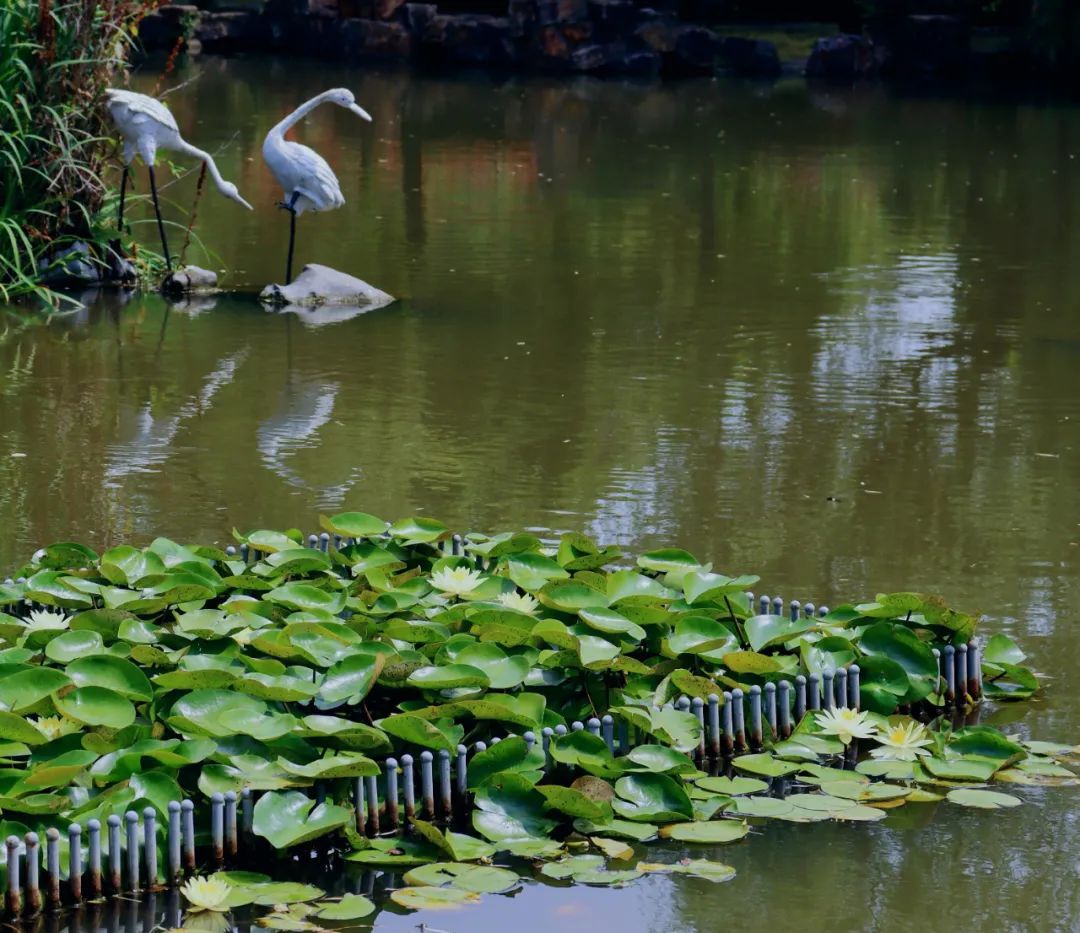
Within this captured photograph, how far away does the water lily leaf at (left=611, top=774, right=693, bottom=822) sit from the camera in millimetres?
4121

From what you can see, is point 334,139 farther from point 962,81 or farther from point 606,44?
point 962,81

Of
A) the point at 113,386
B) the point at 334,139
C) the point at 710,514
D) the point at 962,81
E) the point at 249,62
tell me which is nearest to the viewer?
the point at 710,514

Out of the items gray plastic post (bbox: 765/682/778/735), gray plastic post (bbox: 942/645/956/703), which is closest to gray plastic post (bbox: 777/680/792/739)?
gray plastic post (bbox: 765/682/778/735)

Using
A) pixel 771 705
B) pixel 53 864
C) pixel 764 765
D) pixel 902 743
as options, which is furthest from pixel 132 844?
pixel 902 743

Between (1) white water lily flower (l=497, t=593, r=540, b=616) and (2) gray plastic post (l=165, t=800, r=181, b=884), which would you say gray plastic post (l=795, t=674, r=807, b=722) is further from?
(2) gray plastic post (l=165, t=800, r=181, b=884)

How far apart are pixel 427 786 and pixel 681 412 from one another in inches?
158

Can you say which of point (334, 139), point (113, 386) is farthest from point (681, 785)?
point (334, 139)

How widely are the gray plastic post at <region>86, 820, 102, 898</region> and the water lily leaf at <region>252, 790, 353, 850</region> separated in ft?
1.07

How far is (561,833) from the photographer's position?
4129 millimetres

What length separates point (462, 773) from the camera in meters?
4.14

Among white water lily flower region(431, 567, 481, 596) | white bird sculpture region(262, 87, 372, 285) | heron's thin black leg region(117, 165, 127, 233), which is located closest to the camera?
white water lily flower region(431, 567, 481, 596)

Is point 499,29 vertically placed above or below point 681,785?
above

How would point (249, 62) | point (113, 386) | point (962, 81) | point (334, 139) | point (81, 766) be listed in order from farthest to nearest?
point (249, 62)
point (962, 81)
point (334, 139)
point (113, 386)
point (81, 766)

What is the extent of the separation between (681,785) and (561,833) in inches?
12.1
